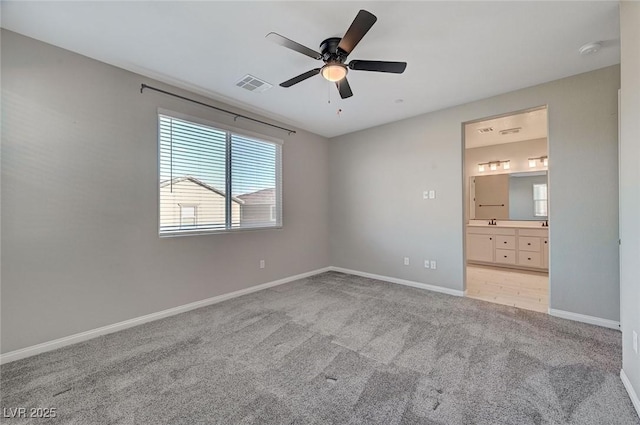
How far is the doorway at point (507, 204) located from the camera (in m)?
4.36

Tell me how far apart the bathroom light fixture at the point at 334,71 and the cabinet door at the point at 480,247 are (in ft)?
15.8

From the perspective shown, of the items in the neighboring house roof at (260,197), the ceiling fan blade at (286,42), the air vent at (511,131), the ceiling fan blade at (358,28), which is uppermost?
the air vent at (511,131)

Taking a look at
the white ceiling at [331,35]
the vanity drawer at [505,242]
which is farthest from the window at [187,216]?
the vanity drawer at [505,242]

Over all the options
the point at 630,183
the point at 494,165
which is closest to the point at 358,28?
the point at 630,183

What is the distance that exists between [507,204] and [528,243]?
3.31 ft

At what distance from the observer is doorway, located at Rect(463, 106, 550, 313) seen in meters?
4.36

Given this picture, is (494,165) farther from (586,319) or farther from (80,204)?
(80,204)

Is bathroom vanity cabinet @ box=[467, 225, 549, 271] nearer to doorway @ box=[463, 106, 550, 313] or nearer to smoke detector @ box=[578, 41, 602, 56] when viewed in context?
doorway @ box=[463, 106, 550, 313]

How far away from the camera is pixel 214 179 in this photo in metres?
3.48

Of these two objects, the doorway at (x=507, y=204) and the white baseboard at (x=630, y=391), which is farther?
the doorway at (x=507, y=204)

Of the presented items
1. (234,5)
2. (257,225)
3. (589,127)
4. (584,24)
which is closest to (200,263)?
(257,225)

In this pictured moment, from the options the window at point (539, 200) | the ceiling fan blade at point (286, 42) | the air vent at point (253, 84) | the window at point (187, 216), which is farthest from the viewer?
the window at point (539, 200)

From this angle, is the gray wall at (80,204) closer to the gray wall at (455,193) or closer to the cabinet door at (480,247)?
the gray wall at (455,193)

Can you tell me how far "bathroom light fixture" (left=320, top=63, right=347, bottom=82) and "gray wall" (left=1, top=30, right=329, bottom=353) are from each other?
6.27 feet
